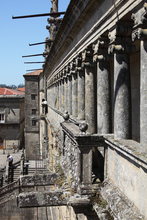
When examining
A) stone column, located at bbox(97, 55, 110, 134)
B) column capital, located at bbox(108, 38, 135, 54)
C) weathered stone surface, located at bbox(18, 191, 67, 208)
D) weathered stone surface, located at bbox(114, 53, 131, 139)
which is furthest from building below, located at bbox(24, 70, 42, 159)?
column capital, located at bbox(108, 38, 135, 54)

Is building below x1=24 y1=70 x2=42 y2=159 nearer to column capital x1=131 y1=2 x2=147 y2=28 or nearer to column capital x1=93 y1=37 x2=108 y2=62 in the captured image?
column capital x1=93 y1=37 x2=108 y2=62

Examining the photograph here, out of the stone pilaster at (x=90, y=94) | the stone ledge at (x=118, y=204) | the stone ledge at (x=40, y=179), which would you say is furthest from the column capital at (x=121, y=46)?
the stone ledge at (x=40, y=179)

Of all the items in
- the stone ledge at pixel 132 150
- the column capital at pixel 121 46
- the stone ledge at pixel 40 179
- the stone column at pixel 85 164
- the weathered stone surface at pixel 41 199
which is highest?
the column capital at pixel 121 46

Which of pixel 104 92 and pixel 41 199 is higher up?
pixel 104 92

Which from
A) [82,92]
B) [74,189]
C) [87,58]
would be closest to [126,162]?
[74,189]

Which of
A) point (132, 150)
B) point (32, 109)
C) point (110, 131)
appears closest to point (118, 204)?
point (132, 150)

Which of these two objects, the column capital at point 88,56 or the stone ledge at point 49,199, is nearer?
the stone ledge at point 49,199

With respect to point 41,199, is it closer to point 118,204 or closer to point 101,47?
point 118,204

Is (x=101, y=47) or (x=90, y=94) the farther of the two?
(x=90, y=94)

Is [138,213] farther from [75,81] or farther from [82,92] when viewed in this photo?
[75,81]

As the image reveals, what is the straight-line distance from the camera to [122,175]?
19.2ft

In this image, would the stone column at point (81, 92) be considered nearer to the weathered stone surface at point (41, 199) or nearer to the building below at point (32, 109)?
the weathered stone surface at point (41, 199)

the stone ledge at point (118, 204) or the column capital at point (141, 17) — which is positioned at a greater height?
the column capital at point (141, 17)

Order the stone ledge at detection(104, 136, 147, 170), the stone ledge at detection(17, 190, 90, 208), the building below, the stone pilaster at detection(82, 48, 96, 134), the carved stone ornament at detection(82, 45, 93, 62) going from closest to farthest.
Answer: the stone ledge at detection(104, 136, 147, 170), the stone ledge at detection(17, 190, 90, 208), the carved stone ornament at detection(82, 45, 93, 62), the stone pilaster at detection(82, 48, 96, 134), the building below
